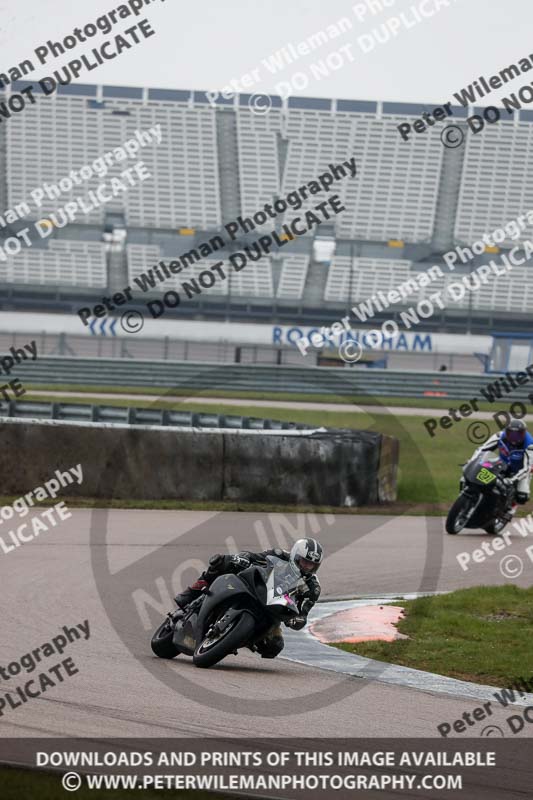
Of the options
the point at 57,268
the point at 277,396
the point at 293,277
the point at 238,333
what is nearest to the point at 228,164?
the point at 293,277

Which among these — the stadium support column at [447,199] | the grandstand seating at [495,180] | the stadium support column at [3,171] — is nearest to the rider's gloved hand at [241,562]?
the stadium support column at [3,171]

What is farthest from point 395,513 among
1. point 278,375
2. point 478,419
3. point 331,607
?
point 278,375

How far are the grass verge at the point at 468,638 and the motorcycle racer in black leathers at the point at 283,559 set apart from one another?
41.6 inches

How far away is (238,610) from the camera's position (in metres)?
8.42

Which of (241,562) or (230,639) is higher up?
(241,562)

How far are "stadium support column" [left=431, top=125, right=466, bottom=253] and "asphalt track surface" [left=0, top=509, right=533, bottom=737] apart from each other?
50.0 metres

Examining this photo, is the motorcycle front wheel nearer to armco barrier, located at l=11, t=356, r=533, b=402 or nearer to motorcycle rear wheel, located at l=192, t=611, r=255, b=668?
motorcycle rear wheel, located at l=192, t=611, r=255, b=668

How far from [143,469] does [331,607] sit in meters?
6.55

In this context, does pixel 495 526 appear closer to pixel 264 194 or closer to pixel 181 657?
pixel 181 657

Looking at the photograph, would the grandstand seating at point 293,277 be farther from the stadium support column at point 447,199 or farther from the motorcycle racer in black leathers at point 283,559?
the motorcycle racer in black leathers at point 283,559

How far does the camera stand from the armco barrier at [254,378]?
4119 cm

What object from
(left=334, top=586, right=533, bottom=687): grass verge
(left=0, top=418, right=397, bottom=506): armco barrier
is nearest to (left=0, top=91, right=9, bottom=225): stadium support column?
(left=0, top=418, right=397, bottom=506): armco barrier

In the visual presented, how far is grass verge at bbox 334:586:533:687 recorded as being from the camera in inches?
367

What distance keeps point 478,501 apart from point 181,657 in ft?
28.3
